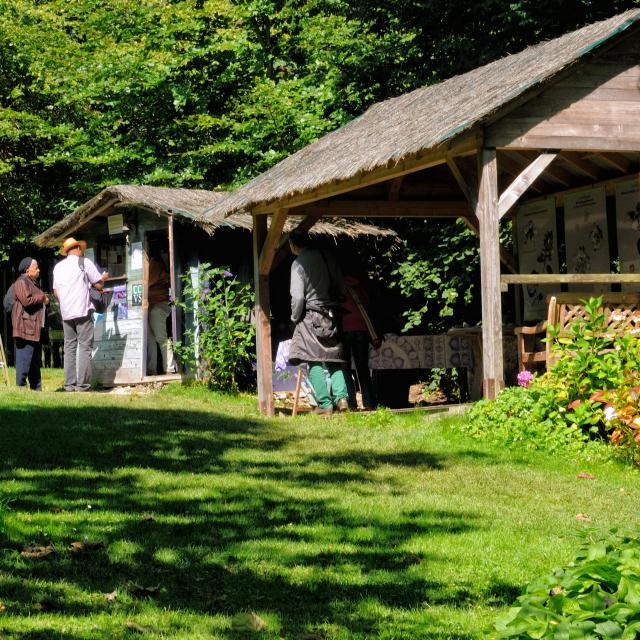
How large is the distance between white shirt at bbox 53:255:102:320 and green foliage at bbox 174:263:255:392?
5.27 ft

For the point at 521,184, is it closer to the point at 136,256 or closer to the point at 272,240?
the point at 272,240

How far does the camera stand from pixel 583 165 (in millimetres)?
13758

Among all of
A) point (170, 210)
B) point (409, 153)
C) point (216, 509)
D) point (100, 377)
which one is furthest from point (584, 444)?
point (100, 377)

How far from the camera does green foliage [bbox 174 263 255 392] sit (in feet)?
54.8

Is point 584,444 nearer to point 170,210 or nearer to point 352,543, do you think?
point 352,543

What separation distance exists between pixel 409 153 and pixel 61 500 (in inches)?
189

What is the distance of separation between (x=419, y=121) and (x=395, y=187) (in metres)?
2.99

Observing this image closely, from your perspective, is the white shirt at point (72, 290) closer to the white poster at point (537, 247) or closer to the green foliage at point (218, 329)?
the green foliage at point (218, 329)

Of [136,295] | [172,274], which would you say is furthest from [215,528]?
[136,295]

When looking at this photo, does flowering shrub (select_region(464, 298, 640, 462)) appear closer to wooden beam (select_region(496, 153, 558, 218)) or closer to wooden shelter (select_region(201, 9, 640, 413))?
wooden shelter (select_region(201, 9, 640, 413))

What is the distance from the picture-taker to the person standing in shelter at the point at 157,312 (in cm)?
1858

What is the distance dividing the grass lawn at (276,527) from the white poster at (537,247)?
463 cm

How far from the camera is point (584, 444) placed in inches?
373

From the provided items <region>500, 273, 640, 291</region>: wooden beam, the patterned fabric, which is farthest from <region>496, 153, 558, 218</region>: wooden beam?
the patterned fabric
